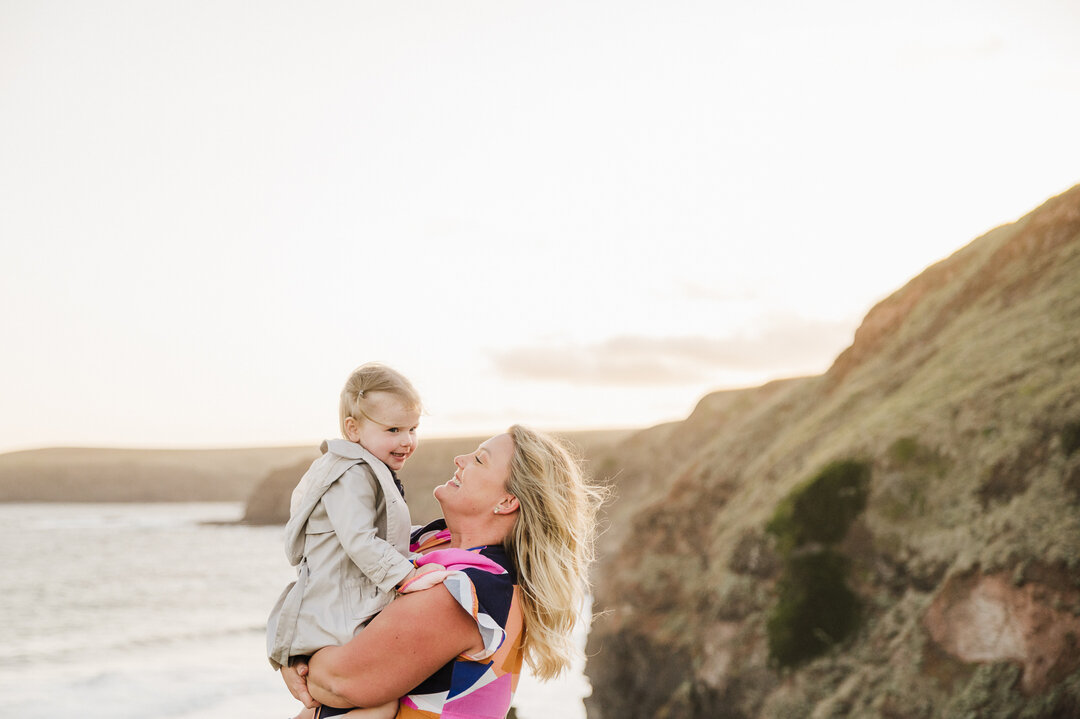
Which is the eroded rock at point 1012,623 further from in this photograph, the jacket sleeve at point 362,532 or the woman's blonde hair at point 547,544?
the jacket sleeve at point 362,532

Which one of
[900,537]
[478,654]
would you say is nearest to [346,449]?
[478,654]

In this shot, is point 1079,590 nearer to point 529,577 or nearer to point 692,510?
point 529,577

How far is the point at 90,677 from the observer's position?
84.0 ft

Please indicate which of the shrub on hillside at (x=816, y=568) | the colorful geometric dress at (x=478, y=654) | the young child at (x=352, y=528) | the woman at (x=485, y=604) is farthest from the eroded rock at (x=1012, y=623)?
the young child at (x=352, y=528)

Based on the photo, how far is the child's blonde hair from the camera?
3.53 metres

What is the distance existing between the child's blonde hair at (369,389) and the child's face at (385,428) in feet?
0.07

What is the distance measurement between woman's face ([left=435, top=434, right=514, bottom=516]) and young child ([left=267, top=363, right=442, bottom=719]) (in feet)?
0.61

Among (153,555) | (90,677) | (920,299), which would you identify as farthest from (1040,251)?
(153,555)

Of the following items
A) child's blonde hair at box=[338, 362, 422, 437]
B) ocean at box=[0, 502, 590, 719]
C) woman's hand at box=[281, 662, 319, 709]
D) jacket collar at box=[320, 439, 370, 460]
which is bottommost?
ocean at box=[0, 502, 590, 719]

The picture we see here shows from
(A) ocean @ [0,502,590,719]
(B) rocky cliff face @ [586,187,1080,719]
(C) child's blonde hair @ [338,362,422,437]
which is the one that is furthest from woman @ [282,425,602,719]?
(A) ocean @ [0,502,590,719]

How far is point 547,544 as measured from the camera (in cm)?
340

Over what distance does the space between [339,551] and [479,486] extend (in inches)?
22.5

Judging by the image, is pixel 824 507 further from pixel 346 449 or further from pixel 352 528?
pixel 352 528

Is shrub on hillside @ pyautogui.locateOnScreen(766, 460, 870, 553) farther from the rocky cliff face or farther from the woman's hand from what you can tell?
the woman's hand
